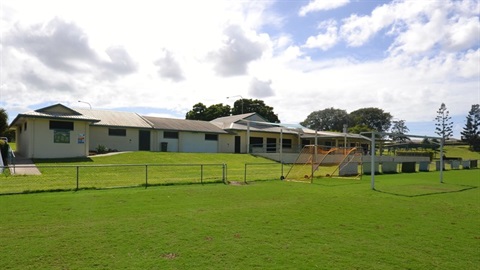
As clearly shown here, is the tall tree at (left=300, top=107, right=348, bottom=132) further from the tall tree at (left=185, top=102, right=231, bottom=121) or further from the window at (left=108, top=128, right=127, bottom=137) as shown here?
the window at (left=108, top=128, right=127, bottom=137)

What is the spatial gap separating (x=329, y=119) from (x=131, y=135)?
314 feet

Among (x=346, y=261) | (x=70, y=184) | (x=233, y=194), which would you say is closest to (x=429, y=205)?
(x=233, y=194)

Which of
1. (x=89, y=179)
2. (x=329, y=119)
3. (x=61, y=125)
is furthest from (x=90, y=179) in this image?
(x=329, y=119)

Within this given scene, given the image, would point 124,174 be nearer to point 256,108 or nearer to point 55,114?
point 55,114

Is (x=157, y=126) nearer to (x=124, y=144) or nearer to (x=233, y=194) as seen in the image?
(x=124, y=144)

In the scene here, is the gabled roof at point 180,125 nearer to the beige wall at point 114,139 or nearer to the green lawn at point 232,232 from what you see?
the beige wall at point 114,139

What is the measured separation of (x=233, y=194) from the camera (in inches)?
593

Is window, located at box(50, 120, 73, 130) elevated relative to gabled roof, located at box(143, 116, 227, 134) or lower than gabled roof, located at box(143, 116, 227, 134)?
lower

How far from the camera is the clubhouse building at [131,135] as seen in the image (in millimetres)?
29672

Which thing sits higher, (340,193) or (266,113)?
(266,113)

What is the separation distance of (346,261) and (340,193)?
10.2m

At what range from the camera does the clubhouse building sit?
1168 inches

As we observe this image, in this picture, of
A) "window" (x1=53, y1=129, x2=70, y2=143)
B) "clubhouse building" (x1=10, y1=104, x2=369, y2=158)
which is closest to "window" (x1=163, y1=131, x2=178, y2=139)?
"clubhouse building" (x1=10, y1=104, x2=369, y2=158)

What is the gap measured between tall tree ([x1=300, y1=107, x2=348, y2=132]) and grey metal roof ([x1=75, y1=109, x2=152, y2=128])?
88.6m
